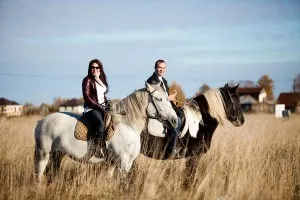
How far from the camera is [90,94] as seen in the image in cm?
600

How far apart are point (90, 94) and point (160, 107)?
119 centimetres

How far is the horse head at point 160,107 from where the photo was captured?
19.5ft

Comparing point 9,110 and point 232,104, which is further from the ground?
point 232,104

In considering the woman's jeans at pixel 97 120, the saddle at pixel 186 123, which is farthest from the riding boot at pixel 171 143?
the woman's jeans at pixel 97 120

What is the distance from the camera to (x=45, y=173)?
21.1 ft

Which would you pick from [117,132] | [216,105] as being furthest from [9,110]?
[216,105]

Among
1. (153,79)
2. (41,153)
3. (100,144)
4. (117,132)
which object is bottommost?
(41,153)

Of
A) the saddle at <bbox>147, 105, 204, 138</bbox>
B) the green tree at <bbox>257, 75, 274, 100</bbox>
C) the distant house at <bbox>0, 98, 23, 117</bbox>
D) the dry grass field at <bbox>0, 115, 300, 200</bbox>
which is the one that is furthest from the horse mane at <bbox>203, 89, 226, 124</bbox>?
the green tree at <bbox>257, 75, 274, 100</bbox>

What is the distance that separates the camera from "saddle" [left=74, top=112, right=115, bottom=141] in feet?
19.2

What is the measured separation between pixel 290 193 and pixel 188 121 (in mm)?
2110

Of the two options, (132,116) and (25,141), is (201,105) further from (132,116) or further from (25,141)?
(25,141)

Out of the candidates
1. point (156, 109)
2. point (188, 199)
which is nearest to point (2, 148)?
point (156, 109)

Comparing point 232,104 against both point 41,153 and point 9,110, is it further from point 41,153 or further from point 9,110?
point 9,110

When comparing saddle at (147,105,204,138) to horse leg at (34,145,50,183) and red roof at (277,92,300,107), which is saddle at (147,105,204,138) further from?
red roof at (277,92,300,107)
